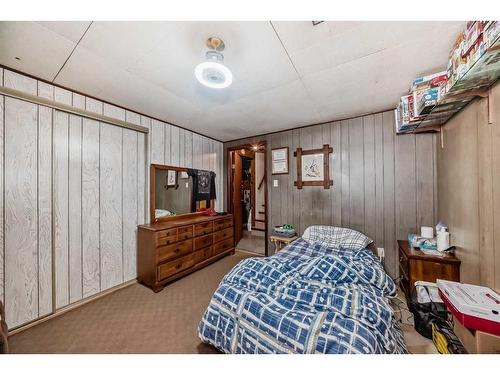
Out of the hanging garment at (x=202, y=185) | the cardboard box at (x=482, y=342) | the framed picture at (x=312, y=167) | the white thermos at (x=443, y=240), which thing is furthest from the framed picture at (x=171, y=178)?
the white thermos at (x=443, y=240)

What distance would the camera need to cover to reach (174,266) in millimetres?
2564

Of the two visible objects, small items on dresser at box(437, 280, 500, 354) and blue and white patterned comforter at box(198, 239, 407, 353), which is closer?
small items on dresser at box(437, 280, 500, 354)

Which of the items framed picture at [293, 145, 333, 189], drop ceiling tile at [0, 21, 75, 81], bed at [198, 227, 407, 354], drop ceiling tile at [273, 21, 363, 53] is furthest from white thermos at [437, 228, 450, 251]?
drop ceiling tile at [0, 21, 75, 81]

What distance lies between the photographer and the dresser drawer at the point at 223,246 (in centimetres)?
335

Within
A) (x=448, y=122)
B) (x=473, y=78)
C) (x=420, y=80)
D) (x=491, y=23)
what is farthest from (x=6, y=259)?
(x=448, y=122)

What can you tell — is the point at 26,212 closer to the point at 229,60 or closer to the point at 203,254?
the point at 203,254

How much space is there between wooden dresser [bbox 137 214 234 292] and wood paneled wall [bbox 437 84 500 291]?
116 inches

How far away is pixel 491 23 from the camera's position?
86 centimetres

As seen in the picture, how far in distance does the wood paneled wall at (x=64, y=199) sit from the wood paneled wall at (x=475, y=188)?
3392 mm

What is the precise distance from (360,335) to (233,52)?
1.96 meters

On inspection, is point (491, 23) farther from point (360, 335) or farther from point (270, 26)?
point (360, 335)

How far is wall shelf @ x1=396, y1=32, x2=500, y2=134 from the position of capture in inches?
37.8

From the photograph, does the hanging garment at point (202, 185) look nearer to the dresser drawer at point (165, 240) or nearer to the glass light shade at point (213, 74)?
the dresser drawer at point (165, 240)

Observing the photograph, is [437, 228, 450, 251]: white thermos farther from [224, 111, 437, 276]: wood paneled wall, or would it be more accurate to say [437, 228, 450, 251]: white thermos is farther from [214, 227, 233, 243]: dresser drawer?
[214, 227, 233, 243]: dresser drawer
